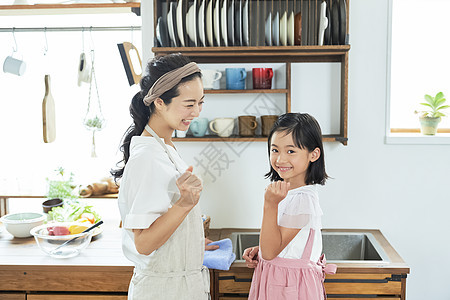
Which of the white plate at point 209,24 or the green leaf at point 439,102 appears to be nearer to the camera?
the white plate at point 209,24

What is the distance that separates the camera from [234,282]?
1.90m

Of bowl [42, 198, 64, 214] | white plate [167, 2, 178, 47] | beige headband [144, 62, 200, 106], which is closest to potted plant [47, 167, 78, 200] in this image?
bowl [42, 198, 64, 214]

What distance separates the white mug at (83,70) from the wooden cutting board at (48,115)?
7.4 inches

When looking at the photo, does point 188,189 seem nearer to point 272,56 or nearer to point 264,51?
point 264,51

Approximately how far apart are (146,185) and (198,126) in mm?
981

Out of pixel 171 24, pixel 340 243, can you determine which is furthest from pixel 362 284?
pixel 171 24

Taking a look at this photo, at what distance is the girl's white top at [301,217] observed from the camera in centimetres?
154

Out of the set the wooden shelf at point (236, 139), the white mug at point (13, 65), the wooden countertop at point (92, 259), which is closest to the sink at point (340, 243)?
the wooden countertop at point (92, 259)

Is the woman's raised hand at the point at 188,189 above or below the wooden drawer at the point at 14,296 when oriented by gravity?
above

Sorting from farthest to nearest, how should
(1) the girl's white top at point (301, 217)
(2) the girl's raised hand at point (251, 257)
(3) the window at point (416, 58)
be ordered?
(3) the window at point (416, 58) < (2) the girl's raised hand at point (251, 257) < (1) the girl's white top at point (301, 217)

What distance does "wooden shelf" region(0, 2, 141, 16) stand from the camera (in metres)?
2.24

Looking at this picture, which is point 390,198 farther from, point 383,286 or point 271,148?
point 271,148

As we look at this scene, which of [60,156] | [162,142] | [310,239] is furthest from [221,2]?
[60,156]

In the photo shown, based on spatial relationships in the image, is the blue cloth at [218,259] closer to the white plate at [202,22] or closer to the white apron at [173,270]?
the white apron at [173,270]
